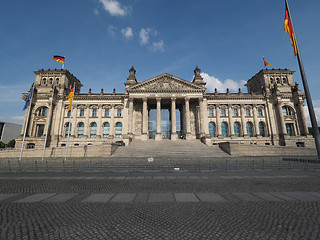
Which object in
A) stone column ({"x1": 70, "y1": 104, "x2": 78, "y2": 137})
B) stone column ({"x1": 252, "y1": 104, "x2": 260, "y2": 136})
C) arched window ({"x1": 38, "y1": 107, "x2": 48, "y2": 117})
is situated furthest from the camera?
stone column ({"x1": 252, "y1": 104, "x2": 260, "y2": 136})

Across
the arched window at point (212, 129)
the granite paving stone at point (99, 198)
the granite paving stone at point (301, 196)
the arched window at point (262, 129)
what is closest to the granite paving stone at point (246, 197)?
the granite paving stone at point (301, 196)

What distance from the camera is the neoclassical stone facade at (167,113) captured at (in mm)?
40312

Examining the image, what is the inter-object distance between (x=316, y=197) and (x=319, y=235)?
3.99 m

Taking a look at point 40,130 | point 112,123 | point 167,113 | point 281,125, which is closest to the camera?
point 281,125

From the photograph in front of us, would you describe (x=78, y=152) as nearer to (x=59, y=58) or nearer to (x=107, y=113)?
(x=59, y=58)

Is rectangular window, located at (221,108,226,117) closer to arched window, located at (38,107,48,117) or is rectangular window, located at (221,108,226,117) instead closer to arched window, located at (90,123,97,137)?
arched window, located at (90,123,97,137)

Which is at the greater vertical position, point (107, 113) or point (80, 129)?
point (107, 113)

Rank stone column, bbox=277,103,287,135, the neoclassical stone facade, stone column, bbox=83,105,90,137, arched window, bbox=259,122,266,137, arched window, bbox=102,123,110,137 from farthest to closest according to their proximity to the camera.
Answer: arched window, bbox=102,123,110,137 < arched window, bbox=259,122,266,137 < stone column, bbox=83,105,90,137 < the neoclassical stone facade < stone column, bbox=277,103,287,135

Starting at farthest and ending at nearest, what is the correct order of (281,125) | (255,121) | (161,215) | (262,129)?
(262,129) < (255,121) < (281,125) < (161,215)

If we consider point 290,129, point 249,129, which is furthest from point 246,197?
point 290,129

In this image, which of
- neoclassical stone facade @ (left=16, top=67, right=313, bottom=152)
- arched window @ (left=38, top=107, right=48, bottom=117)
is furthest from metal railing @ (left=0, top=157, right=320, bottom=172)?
arched window @ (left=38, top=107, right=48, bottom=117)

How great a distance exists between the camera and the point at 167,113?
46.9 m

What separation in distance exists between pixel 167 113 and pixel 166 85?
918cm

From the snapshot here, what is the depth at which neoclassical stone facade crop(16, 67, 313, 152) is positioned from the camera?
1587 inches
